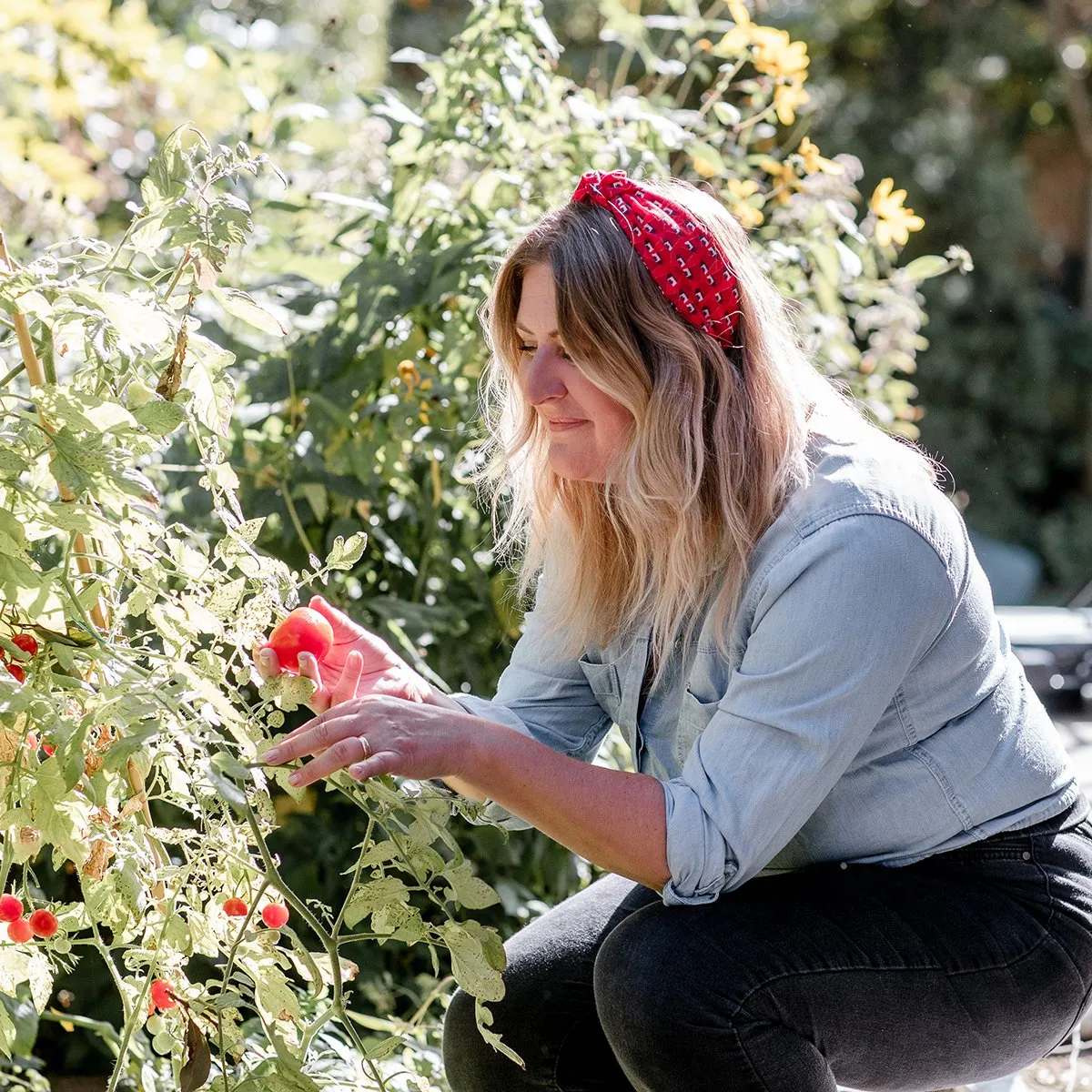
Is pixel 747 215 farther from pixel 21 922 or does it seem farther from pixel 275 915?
pixel 21 922

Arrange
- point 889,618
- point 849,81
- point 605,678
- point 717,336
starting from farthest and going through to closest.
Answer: point 849,81 → point 605,678 → point 717,336 → point 889,618

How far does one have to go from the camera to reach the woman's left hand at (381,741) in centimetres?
106

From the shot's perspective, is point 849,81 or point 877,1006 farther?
point 849,81

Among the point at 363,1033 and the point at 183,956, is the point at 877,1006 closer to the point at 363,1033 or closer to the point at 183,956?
the point at 183,956

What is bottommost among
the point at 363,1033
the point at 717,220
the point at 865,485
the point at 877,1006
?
the point at 363,1033

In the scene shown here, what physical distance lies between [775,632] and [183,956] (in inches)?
22.6

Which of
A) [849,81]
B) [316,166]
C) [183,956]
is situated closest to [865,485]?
[183,956]

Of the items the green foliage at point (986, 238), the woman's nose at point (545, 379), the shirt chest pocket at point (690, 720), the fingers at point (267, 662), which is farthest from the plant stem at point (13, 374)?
the green foliage at point (986, 238)

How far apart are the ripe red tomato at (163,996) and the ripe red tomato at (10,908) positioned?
131 millimetres

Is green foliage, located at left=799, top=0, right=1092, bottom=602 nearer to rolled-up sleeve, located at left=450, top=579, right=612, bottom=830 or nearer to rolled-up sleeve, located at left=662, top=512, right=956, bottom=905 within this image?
rolled-up sleeve, located at left=450, top=579, right=612, bottom=830

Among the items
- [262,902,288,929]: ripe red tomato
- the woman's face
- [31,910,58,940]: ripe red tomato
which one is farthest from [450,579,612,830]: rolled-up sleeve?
[31,910,58,940]: ripe red tomato

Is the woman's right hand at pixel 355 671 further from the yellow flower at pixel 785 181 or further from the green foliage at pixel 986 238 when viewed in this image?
the green foliage at pixel 986 238

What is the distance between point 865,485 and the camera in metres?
1.30

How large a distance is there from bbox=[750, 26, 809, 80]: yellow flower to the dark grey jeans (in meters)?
1.21
